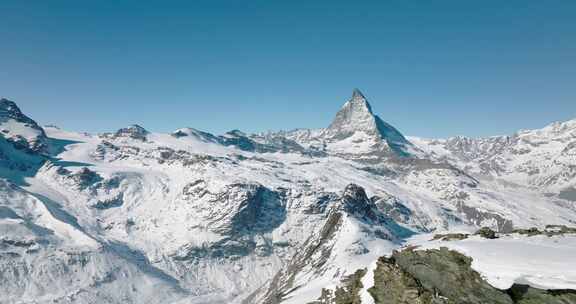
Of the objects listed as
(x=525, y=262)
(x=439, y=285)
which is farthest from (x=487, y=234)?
(x=439, y=285)

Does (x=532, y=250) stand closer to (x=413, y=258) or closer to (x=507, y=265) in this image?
(x=507, y=265)

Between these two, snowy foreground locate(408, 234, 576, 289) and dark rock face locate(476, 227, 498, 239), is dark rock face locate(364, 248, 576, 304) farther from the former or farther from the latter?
dark rock face locate(476, 227, 498, 239)

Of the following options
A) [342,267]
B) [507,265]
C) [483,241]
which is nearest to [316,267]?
[342,267]

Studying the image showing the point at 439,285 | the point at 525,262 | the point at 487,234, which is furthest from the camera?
the point at 487,234

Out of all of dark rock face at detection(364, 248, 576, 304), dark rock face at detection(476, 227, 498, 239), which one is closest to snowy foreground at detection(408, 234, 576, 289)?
dark rock face at detection(364, 248, 576, 304)

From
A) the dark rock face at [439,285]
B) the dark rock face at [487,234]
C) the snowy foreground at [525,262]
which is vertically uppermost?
the dark rock face at [487,234]

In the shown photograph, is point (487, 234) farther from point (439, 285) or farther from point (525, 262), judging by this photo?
point (439, 285)

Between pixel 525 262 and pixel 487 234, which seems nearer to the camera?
pixel 525 262

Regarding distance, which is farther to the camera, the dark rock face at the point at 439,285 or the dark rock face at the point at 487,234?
the dark rock face at the point at 487,234

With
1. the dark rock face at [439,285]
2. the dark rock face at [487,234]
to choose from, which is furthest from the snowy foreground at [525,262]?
the dark rock face at [487,234]

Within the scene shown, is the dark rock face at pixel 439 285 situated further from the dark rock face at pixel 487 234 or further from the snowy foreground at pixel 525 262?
the dark rock face at pixel 487 234

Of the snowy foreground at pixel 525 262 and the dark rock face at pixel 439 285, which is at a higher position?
the snowy foreground at pixel 525 262
